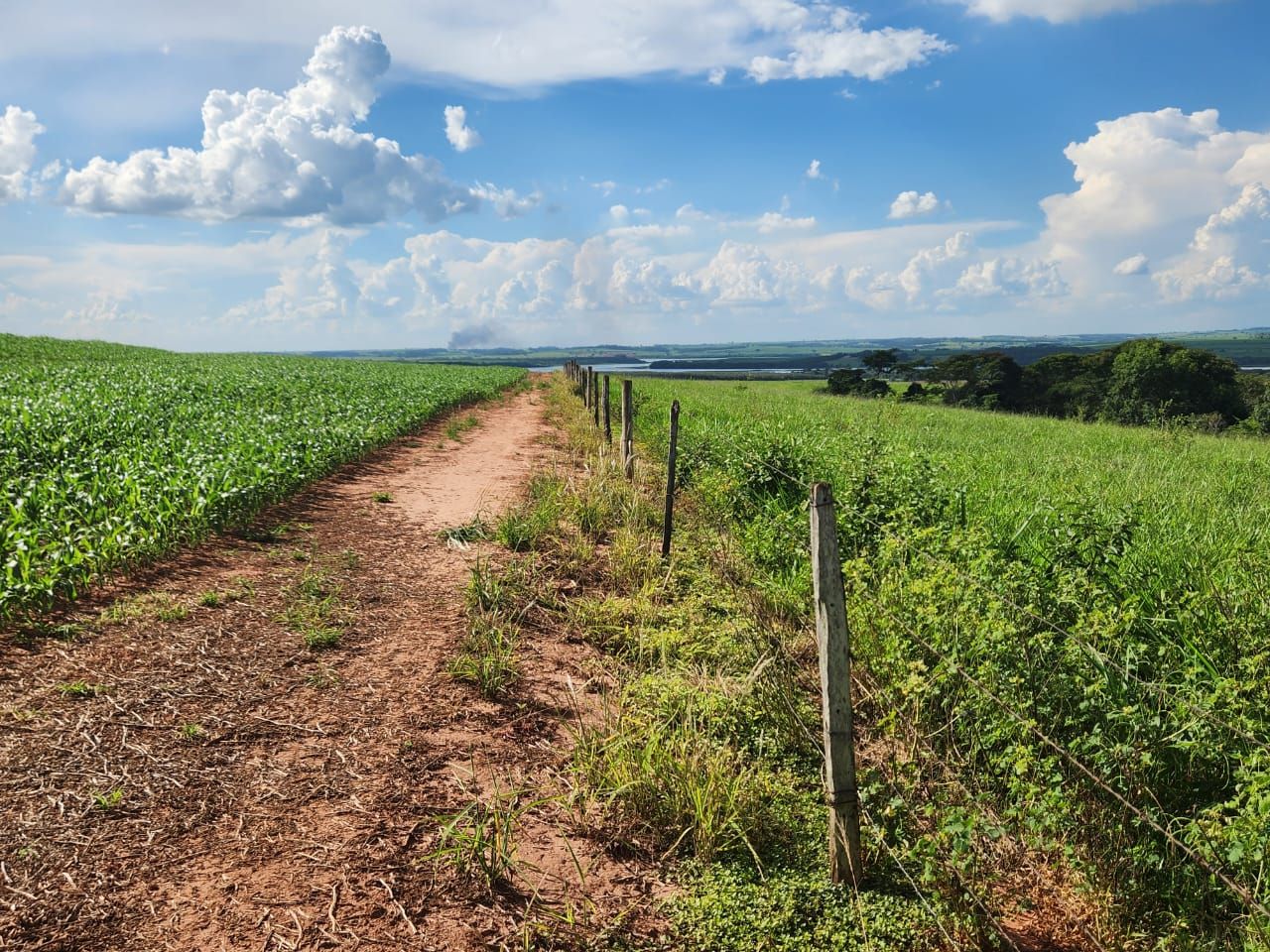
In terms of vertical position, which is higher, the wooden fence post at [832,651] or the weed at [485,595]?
the wooden fence post at [832,651]

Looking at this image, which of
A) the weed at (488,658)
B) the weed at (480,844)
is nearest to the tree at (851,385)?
the weed at (488,658)

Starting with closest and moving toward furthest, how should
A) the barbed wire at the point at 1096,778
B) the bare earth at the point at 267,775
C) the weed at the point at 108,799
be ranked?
the barbed wire at the point at 1096,778
the bare earth at the point at 267,775
the weed at the point at 108,799

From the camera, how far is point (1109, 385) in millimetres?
65875

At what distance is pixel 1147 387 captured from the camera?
6234 centimetres

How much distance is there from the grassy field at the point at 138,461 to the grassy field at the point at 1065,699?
6415 mm

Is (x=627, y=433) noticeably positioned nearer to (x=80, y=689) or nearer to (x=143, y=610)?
(x=143, y=610)

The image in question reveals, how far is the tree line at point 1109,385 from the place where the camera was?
59906mm

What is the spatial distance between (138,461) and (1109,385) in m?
72.9

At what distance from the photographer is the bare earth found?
11.5 ft

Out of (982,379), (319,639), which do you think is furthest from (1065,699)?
(982,379)

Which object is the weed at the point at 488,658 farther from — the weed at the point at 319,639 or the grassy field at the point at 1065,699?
the grassy field at the point at 1065,699

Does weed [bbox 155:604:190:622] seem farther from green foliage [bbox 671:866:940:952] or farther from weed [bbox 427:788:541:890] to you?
green foliage [bbox 671:866:940:952]

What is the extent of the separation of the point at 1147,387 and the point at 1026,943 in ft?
235

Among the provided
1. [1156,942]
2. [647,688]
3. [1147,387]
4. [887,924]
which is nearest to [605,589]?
[647,688]
